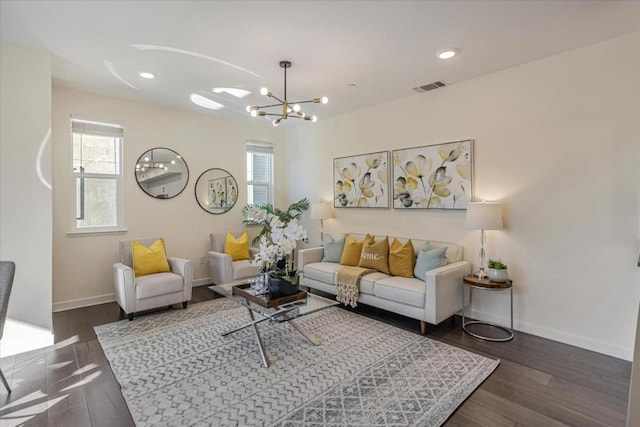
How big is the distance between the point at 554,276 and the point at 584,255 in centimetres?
33

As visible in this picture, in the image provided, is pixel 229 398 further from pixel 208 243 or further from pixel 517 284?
pixel 208 243

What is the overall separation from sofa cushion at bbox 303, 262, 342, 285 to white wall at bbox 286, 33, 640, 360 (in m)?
1.35

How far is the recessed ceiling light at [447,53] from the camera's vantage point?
2.97 meters

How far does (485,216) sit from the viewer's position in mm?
3227

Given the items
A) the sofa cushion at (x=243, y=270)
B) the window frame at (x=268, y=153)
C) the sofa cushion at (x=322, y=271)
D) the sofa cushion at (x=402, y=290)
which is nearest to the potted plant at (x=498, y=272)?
the sofa cushion at (x=402, y=290)

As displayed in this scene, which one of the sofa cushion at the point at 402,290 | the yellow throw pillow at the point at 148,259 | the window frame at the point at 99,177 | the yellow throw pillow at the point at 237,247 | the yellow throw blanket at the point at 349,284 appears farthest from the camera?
the yellow throw pillow at the point at 237,247

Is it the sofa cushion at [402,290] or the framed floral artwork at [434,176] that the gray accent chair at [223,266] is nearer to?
the sofa cushion at [402,290]

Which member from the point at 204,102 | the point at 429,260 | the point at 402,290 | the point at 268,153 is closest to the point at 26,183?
the point at 204,102

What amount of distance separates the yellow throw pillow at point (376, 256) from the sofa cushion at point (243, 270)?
157cm

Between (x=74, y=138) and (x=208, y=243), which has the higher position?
(x=74, y=138)

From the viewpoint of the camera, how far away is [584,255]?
9.64 feet

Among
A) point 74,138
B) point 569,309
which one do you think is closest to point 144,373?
point 74,138

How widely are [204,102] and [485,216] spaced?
397cm

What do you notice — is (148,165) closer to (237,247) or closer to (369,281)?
(237,247)
